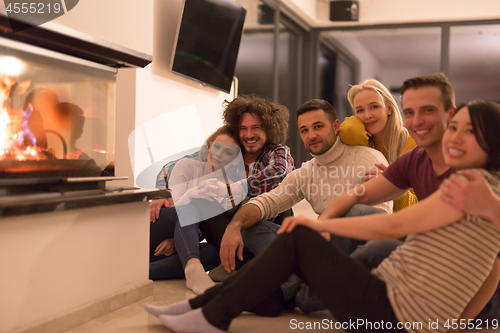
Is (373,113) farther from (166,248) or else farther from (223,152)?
(166,248)

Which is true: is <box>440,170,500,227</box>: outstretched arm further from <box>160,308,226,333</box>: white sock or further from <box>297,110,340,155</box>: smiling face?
<box>297,110,340,155</box>: smiling face

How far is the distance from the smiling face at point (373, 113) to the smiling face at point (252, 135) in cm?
56

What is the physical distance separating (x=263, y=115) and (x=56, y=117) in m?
1.22

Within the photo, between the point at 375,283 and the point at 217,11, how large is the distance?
9.80 feet

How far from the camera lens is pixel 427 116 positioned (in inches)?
59.7

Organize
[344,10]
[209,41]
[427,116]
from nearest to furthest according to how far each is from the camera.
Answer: [427,116] → [209,41] → [344,10]

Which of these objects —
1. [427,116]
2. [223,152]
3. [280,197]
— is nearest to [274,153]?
[223,152]

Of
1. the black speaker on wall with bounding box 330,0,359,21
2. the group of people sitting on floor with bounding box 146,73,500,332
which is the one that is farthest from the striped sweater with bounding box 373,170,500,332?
the black speaker on wall with bounding box 330,0,359,21

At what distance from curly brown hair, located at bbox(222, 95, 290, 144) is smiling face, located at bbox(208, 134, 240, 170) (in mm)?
107

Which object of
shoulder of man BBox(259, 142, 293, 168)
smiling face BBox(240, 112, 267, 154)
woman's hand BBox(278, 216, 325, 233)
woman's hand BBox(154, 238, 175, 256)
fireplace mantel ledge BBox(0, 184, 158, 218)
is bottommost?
woman's hand BBox(154, 238, 175, 256)

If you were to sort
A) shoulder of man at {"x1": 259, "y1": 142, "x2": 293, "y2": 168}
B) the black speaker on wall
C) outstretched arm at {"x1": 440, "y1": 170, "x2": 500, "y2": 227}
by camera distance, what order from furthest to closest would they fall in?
1. the black speaker on wall
2. shoulder of man at {"x1": 259, "y1": 142, "x2": 293, "y2": 168}
3. outstretched arm at {"x1": 440, "y1": 170, "x2": 500, "y2": 227}

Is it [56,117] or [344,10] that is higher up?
[344,10]

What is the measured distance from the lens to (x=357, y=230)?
1.26 m

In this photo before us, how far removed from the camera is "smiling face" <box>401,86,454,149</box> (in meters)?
1.49
